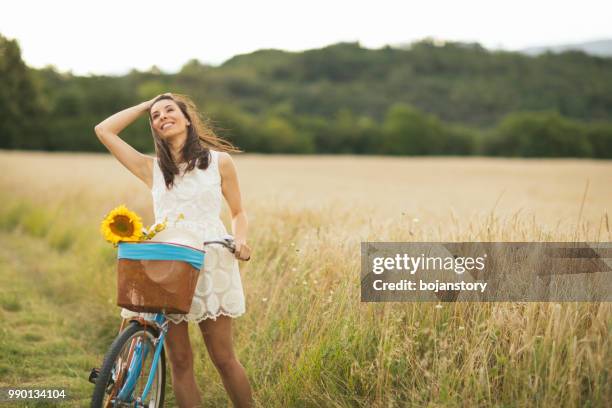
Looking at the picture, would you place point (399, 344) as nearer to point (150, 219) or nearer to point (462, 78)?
point (150, 219)

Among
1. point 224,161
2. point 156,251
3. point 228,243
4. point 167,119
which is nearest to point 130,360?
point 156,251

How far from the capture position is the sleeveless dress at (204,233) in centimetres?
370

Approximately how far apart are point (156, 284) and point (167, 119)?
1.13m

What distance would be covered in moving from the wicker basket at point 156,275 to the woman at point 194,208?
42cm

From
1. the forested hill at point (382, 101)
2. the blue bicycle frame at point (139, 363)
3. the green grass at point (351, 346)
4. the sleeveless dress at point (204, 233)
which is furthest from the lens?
the forested hill at point (382, 101)

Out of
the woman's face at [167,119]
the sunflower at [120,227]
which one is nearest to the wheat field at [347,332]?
the sunflower at [120,227]

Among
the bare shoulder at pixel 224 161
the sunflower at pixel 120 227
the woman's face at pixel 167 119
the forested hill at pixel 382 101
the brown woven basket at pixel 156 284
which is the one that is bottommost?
the brown woven basket at pixel 156 284

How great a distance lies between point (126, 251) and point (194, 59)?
104 metres

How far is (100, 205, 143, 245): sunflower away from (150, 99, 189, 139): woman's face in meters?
0.74

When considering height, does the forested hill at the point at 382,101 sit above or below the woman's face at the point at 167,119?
above

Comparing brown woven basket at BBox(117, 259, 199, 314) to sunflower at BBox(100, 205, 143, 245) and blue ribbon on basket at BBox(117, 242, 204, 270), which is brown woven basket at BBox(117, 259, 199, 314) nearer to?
blue ribbon on basket at BBox(117, 242, 204, 270)

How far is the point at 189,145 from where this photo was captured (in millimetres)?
3873

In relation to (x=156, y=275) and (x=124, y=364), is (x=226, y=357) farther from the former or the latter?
(x=156, y=275)

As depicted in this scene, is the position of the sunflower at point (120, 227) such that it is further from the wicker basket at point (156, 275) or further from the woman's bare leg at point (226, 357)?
the woman's bare leg at point (226, 357)
